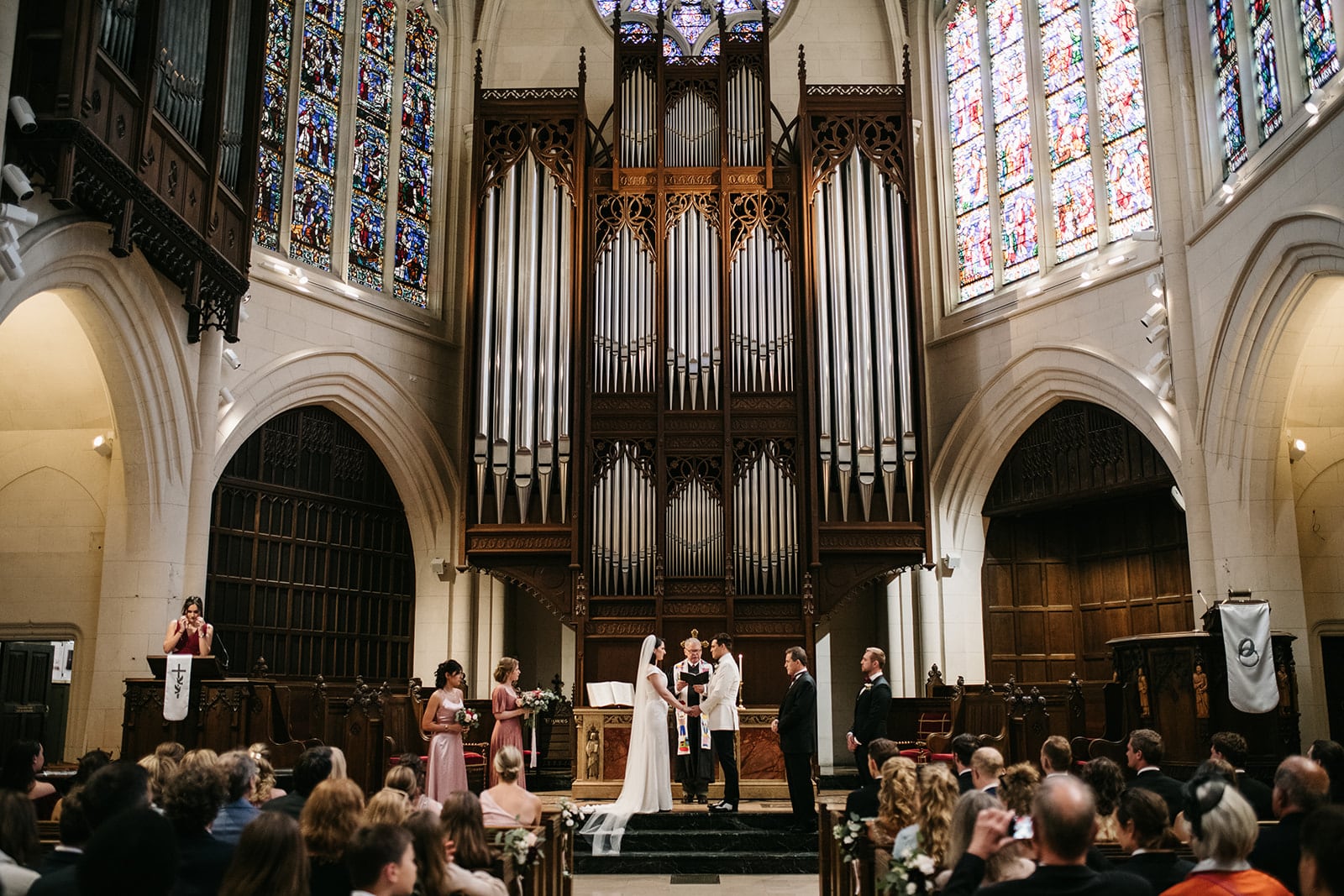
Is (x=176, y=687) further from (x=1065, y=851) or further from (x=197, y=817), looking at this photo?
(x=1065, y=851)

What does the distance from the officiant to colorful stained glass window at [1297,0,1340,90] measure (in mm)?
6617

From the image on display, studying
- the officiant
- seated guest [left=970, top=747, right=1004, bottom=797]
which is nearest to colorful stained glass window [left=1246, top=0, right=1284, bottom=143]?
the officiant

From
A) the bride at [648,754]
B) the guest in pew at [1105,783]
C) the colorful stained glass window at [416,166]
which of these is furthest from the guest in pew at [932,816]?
the colorful stained glass window at [416,166]

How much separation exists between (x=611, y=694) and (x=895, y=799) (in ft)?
20.4

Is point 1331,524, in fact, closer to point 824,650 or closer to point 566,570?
point 824,650

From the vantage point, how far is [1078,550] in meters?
14.3

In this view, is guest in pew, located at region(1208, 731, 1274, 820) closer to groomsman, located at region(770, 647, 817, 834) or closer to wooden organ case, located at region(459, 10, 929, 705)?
groomsman, located at region(770, 647, 817, 834)

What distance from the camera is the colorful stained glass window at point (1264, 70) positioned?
10.2 metres

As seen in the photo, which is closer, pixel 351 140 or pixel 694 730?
pixel 694 730

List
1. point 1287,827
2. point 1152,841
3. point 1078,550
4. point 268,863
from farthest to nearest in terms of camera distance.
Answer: point 1078,550 → point 1287,827 → point 1152,841 → point 268,863

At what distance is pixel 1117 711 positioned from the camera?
10.2 m

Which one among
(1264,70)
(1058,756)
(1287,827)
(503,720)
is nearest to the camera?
(1287,827)

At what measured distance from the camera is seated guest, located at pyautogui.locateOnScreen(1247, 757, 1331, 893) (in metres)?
4.21

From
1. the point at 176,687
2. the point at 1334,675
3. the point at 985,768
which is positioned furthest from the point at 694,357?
the point at 985,768
